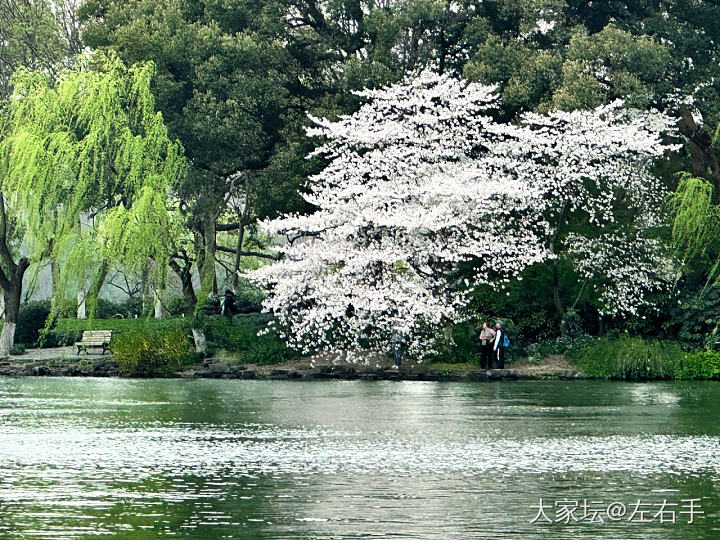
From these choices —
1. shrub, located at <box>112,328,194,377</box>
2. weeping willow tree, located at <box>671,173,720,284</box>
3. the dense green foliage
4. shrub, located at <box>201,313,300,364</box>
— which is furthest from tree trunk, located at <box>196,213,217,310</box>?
weeping willow tree, located at <box>671,173,720,284</box>

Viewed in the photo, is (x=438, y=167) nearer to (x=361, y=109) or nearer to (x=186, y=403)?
(x=361, y=109)

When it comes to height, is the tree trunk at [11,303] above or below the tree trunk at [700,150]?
below

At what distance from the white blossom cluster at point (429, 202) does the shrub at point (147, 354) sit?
318 cm

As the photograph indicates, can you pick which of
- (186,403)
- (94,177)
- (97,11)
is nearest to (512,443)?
(186,403)

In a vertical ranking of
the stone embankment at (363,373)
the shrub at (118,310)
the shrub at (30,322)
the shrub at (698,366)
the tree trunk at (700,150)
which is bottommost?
the stone embankment at (363,373)

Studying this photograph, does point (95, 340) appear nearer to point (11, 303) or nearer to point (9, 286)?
point (11, 303)

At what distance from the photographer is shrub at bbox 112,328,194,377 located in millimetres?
37656

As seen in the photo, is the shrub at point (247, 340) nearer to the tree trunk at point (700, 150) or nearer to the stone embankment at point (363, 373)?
the stone embankment at point (363, 373)

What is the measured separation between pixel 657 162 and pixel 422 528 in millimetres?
36094

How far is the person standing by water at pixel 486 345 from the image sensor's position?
36.6 meters

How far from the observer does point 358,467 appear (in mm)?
14711

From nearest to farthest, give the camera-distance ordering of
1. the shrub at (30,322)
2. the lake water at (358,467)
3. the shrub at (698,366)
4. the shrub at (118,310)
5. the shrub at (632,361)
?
1. the lake water at (358,467)
2. the shrub at (698,366)
3. the shrub at (632,361)
4. the shrub at (30,322)
5. the shrub at (118,310)

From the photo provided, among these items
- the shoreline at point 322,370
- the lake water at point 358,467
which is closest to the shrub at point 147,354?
the shoreline at point 322,370

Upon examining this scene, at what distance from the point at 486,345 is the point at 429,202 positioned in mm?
5019
